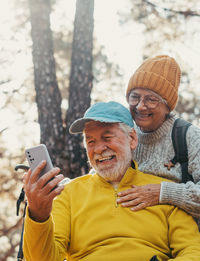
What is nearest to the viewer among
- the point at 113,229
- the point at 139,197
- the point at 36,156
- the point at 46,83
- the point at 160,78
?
the point at 36,156

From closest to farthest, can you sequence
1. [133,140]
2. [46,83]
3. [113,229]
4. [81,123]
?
[113,229] → [81,123] → [133,140] → [46,83]

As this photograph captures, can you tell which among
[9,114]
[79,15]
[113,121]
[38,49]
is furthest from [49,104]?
[9,114]

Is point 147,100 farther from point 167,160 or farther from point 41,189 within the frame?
point 41,189

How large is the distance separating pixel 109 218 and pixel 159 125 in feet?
3.89

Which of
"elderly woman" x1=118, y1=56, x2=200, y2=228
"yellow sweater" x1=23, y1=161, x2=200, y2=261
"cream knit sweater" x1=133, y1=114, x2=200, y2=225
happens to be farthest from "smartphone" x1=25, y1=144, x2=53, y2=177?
"cream knit sweater" x1=133, y1=114, x2=200, y2=225

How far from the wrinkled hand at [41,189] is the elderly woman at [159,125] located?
965 mm

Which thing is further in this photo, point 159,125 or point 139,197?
point 159,125

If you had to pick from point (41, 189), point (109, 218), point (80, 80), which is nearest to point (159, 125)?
point (109, 218)

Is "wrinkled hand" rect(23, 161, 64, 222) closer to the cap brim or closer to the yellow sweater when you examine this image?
the yellow sweater

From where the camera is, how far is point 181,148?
3248 mm

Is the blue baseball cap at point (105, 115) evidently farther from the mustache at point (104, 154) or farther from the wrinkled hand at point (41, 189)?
the wrinkled hand at point (41, 189)

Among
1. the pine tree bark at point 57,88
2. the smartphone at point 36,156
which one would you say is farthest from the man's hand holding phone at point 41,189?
the pine tree bark at point 57,88

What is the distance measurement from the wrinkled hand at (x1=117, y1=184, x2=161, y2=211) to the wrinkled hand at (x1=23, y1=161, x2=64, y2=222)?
819 millimetres

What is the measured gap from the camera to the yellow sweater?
2.55 m
